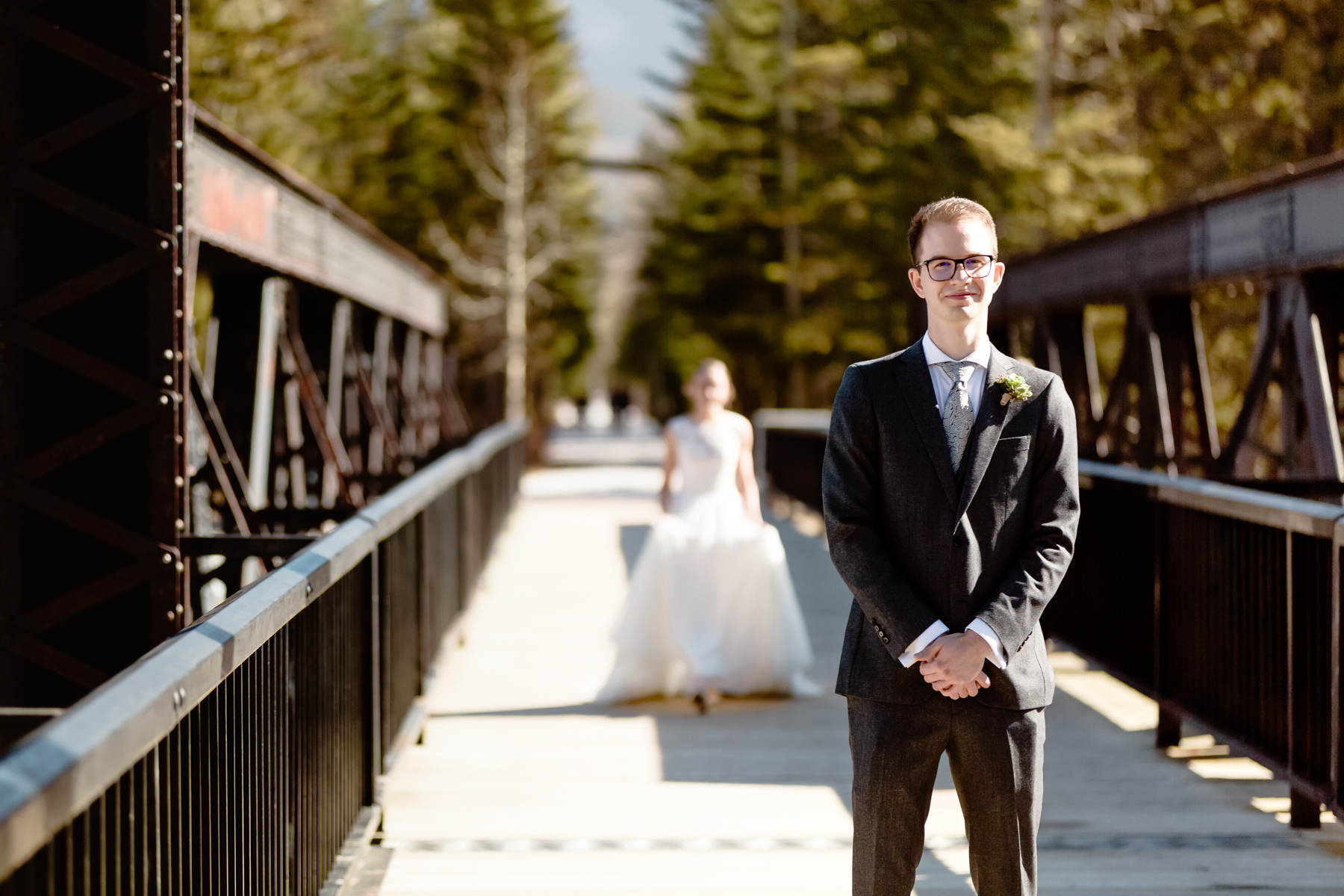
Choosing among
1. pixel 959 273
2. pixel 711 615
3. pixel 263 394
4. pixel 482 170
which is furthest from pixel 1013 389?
pixel 482 170

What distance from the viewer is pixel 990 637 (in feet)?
10.2

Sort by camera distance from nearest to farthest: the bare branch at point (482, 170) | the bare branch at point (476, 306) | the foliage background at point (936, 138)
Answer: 1. the foliage background at point (936, 138)
2. the bare branch at point (482, 170)
3. the bare branch at point (476, 306)

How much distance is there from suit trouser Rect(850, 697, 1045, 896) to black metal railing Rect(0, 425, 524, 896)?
1.31m

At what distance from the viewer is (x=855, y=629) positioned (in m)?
3.32

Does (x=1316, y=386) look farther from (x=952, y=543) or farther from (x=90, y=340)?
(x=90, y=340)

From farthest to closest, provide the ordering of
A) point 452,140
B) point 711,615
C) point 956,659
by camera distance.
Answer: point 452,140, point 711,615, point 956,659

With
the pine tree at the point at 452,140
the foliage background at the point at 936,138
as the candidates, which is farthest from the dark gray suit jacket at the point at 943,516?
the pine tree at the point at 452,140

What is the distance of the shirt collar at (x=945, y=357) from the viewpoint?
10.7 feet

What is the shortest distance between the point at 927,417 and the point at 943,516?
8.2 inches

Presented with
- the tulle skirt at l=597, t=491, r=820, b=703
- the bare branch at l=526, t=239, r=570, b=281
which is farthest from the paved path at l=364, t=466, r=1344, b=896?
the bare branch at l=526, t=239, r=570, b=281

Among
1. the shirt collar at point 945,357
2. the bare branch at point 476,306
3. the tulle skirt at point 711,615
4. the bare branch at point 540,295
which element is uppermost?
the bare branch at point 540,295

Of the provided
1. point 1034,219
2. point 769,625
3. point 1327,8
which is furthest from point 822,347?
point 769,625

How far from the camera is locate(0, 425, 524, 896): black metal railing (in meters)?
2.00

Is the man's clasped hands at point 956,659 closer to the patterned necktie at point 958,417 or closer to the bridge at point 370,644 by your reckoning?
the patterned necktie at point 958,417
